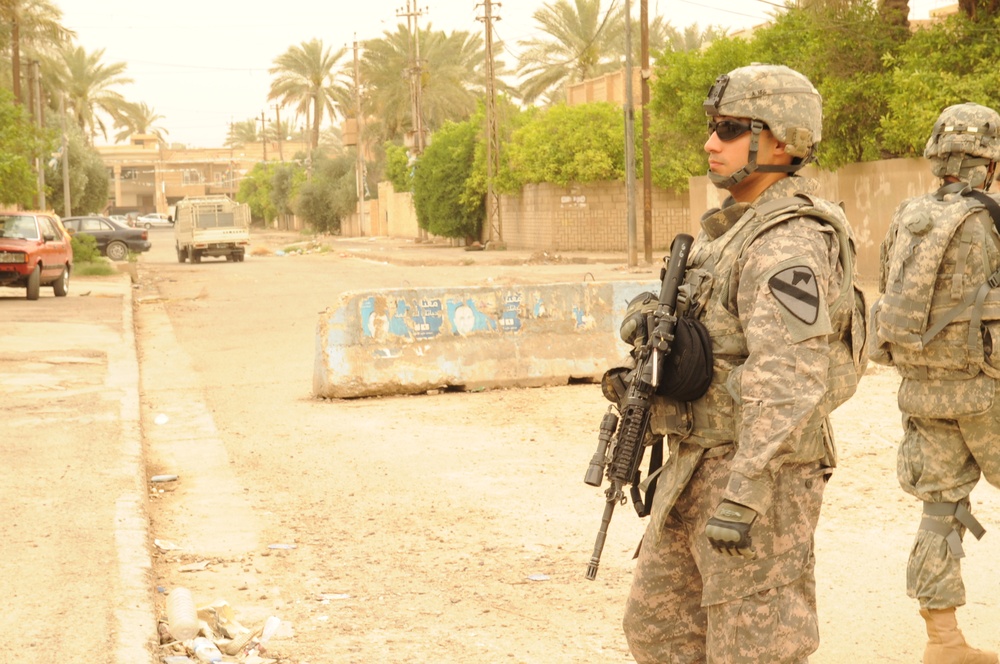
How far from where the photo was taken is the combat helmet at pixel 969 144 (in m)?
4.16

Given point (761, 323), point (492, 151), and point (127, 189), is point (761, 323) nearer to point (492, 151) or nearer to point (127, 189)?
point (492, 151)

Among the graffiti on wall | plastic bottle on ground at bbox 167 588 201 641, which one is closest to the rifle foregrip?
plastic bottle on ground at bbox 167 588 201 641

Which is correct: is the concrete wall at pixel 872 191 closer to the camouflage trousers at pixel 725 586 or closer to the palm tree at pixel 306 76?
the camouflage trousers at pixel 725 586

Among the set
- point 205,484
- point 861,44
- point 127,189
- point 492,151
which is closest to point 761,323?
point 205,484

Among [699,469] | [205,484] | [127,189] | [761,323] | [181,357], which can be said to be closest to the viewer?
[761,323]

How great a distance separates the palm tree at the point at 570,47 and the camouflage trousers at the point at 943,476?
1663 inches

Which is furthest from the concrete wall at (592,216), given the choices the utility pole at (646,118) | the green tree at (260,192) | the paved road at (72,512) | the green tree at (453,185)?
the green tree at (260,192)

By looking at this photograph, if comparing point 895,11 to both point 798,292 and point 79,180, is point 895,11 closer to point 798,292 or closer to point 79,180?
point 798,292

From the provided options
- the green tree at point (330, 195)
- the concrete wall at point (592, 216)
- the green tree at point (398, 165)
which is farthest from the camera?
the green tree at point (330, 195)

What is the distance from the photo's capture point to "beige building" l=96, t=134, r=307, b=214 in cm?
12681

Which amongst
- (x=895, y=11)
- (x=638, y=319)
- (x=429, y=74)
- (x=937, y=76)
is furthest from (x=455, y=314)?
(x=429, y=74)

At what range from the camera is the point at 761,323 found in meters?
2.82

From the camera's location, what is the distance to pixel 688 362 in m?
2.94

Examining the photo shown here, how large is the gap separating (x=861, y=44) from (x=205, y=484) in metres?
16.0
